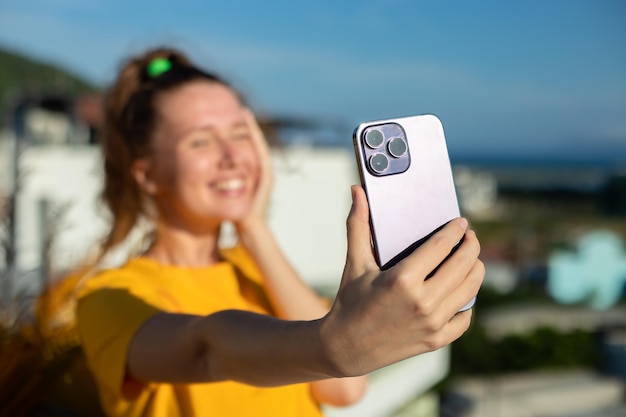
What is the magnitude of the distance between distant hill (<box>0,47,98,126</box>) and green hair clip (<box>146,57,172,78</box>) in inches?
411

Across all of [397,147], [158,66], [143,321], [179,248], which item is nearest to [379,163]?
[397,147]

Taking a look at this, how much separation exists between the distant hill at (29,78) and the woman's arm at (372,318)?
451 inches

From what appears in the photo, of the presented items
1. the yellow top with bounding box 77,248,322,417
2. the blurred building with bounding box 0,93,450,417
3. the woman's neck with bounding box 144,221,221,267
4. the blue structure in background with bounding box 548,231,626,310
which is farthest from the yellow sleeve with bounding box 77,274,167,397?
the blurred building with bounding box 0,93,450,417

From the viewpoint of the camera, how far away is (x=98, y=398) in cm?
170

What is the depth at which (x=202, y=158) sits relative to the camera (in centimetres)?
156

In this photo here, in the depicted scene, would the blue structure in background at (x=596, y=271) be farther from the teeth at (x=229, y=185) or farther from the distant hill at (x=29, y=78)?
the distant hill at (x=29, y=78)

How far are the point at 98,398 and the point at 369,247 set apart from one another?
3.62ft

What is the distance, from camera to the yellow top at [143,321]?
1.30 m

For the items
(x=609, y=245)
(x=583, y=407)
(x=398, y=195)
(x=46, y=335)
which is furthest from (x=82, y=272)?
(x=583, y=407)

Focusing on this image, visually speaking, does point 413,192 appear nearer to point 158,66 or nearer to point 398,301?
point 398,301

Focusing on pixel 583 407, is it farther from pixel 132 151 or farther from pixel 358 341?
pixel 358 341

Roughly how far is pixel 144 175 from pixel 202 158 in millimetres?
222

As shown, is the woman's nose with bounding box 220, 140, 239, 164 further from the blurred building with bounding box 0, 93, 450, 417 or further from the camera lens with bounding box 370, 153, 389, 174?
the blurred building with bounding box 0, 93, 450, 417

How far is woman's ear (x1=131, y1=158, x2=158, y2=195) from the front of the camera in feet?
5.56
